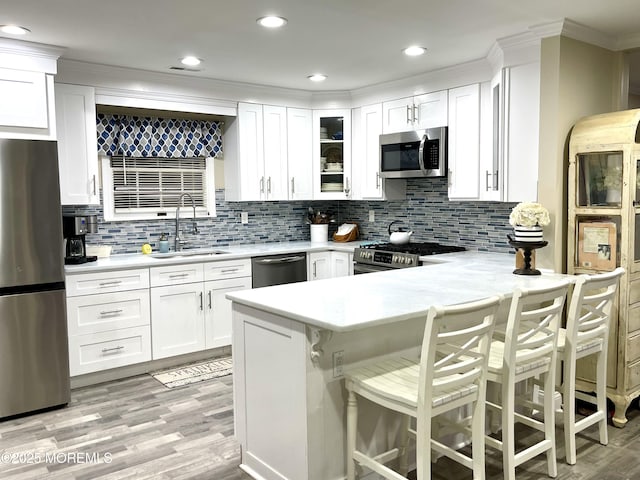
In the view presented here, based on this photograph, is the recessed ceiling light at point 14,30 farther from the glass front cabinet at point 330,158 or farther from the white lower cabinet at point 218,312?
the glass front cabinet at point 330,158

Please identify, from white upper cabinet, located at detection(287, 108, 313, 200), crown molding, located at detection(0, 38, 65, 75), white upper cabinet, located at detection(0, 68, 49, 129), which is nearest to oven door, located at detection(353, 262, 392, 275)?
white upper cabinet, located at detection(287, 108, 313, 200)

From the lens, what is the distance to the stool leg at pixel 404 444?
2609mm

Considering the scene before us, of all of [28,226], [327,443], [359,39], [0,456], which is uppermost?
[359,39]

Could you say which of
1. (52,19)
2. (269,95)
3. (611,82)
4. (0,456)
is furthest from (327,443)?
(269,95)

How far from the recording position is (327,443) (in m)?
2.41

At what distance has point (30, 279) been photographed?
350 centimetres

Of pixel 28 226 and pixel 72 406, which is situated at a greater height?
pixel 28 226

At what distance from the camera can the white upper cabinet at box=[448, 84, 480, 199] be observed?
169 inches

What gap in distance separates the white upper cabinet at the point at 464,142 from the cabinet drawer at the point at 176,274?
216 cm

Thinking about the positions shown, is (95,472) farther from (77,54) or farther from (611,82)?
(611,82)

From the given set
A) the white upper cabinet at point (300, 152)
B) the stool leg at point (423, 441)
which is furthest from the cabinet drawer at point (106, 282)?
the stool leg at point (423, 441)

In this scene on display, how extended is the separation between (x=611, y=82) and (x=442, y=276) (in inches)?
76.3

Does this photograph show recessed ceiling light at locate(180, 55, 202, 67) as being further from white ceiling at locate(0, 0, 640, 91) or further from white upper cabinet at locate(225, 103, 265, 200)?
white upper cabinet at locate(225, 103, 265, 200)

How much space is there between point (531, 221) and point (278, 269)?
234 cm
